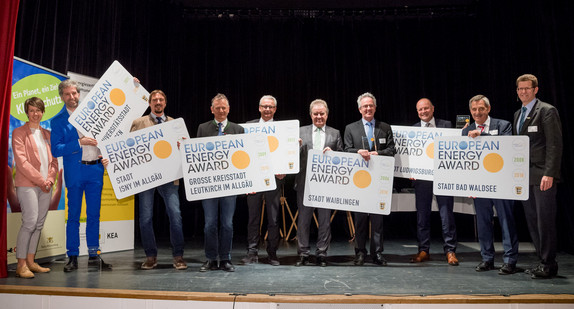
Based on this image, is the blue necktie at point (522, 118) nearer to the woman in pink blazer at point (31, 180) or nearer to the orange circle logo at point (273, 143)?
the orange circle logo at point (273, 143)

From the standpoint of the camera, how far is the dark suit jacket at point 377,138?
3.77m

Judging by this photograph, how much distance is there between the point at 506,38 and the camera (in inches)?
235

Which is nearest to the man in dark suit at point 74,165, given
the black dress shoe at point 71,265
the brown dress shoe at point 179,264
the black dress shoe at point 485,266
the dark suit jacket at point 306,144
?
the black dress shoe at point 71,265

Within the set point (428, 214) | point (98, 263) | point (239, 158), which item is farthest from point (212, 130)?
point (428, 214)

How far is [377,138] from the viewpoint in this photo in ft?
12.4

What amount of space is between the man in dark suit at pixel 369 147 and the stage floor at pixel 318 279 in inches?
A: 6.2

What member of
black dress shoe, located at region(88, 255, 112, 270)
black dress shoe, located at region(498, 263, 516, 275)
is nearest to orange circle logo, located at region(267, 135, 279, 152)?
black dress shoe, located at region(88, 255, 112, 270)

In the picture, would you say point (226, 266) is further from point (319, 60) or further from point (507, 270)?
point (319, 60)

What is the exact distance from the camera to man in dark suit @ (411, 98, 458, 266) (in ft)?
12.7

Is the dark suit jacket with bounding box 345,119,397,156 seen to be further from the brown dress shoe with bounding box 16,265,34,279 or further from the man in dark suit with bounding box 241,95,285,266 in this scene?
the brown dress shoe with bounding box 16,265,34,279

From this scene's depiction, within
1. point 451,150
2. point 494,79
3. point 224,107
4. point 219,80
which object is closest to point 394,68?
point 494,79

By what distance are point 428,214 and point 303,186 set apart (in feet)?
4.50

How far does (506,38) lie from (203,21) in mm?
5174

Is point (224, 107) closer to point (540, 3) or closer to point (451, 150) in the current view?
point (451, 150)
